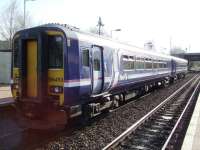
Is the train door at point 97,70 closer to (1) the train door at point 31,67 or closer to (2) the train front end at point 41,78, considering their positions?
(2) the train front end at point 41,78

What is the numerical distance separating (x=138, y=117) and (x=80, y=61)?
423cm

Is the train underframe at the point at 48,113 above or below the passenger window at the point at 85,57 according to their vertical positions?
below

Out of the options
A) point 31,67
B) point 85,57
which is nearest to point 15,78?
point 31,67

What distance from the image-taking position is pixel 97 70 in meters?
11.1

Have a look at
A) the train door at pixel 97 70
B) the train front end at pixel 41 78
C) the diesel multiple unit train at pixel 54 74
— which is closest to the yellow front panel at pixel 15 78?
the diesel multiple unit train at pixel 54 74

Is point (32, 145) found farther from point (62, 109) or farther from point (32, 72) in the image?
point (32, 72)

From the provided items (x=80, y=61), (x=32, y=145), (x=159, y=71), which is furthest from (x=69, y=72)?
(x=159, y=71)

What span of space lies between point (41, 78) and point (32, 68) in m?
0.62

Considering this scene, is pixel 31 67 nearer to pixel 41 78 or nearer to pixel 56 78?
pixel 41 78

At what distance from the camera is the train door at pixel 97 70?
35.3 ft

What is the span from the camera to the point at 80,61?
9742 millimetres

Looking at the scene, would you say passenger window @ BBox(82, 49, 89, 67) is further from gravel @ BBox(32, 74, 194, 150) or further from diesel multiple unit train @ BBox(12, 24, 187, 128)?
gravel @ BBox(32, 74, 194, 150)

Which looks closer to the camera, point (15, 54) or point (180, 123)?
point (15, 54)

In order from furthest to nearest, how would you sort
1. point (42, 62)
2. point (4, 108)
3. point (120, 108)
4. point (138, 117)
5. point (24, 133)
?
point (120, 108) < point (4, 108) < point (138, 117) < point (24, 133) < point (42, 62)
